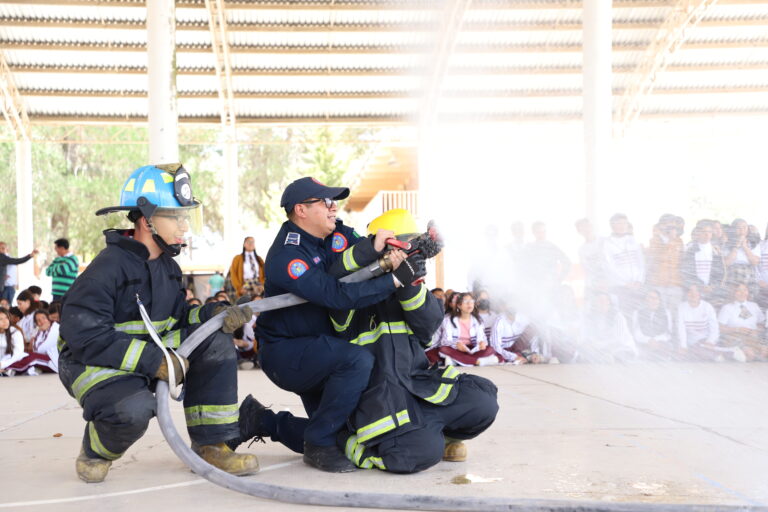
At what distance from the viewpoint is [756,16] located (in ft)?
60.9

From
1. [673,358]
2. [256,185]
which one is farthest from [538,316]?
[256,185]

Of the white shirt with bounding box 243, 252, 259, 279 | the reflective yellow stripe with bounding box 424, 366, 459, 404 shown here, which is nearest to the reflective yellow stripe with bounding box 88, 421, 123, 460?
the reflective yellow stripe with bounding box 424, 366, 459, 404

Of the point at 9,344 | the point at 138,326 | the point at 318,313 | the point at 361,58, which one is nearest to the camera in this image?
the point at 138,326

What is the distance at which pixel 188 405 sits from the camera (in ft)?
13.7

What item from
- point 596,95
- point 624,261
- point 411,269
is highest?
point 596,95

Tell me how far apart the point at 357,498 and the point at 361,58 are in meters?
16.3

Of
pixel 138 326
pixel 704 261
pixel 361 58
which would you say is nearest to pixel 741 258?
pixel 704 261

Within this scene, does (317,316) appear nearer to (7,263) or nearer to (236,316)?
(236,316)

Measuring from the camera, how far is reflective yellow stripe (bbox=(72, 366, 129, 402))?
12.6 ft

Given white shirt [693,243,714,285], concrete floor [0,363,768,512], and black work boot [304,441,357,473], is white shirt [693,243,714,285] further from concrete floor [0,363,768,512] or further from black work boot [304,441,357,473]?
black work boot [304,441,357,473]

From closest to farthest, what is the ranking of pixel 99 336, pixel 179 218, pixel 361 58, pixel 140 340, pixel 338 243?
pixel 99 336 → pixel 140 340 → pixel 179 218 → pixel 338 243 → pixel 361 58

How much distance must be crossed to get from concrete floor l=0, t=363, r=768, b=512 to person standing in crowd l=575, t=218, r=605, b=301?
2.78m

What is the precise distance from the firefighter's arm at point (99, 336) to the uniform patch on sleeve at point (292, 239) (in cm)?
81

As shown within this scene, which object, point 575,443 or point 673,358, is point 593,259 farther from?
point 575,443
